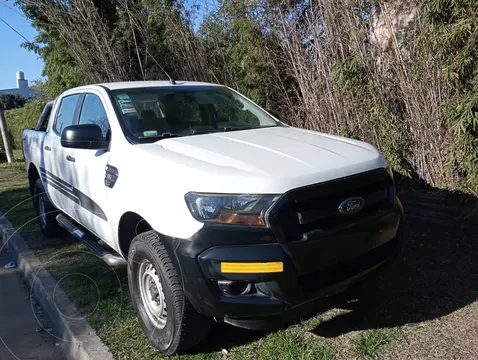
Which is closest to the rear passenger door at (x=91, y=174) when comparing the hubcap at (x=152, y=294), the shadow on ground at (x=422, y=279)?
the hubcap at (x=152, y=294)

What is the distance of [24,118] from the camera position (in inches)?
878

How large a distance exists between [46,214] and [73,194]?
1.73m

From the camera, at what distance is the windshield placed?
356cm

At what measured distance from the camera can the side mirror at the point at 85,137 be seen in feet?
11.3

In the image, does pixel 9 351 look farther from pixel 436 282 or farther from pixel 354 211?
pixel 436 282

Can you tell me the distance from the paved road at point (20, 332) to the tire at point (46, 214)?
1.02 m

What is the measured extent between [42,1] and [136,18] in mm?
2498

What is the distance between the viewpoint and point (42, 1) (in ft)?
31.5

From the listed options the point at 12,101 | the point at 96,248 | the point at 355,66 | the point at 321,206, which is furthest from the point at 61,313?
the point at 12,101

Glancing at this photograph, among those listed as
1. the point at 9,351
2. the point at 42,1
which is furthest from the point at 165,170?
the point at 42,1

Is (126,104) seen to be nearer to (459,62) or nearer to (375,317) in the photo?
(375,317)

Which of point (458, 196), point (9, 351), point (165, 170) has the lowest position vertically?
point (9, 351)

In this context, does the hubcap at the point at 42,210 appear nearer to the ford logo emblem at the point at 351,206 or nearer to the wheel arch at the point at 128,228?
the wheel arch at the point at 128,228

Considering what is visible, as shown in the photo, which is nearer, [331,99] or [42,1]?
[331,99]
